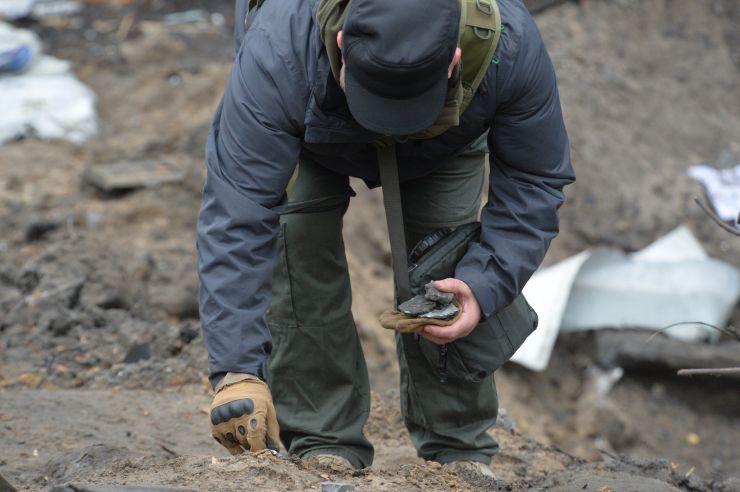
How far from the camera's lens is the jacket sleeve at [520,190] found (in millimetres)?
2781

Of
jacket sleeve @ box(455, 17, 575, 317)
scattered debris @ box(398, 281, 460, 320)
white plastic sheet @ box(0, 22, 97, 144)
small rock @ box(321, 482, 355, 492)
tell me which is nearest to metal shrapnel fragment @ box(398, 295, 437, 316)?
scattered debris @ box(398, 281, 460, 320)

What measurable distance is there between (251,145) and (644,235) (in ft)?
16.0

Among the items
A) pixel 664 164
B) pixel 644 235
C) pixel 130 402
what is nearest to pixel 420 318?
pixel 130 402

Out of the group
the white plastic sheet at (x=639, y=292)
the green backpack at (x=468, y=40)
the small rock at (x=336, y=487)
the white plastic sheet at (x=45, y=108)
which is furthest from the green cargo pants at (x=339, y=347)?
the white plastic sheet at (x=45, y=108)

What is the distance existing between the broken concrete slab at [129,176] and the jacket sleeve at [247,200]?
4149 millimetres

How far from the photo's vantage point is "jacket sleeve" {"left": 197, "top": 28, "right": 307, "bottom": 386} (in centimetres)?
260

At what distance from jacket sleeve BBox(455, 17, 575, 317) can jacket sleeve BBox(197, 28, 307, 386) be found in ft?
1.92

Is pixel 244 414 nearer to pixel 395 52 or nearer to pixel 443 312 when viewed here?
pixel 443 312

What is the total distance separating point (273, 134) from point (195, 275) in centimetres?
303

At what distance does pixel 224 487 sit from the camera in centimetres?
253

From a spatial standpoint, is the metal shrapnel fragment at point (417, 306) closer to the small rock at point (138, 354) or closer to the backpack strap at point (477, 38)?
the backpack strap at point (477, 38)

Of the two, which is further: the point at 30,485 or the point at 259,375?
the point at 30,485

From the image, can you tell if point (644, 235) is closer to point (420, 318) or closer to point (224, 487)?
point (420, 318)

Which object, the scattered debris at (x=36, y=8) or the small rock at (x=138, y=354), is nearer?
the small rock at (x=138, y=354)
